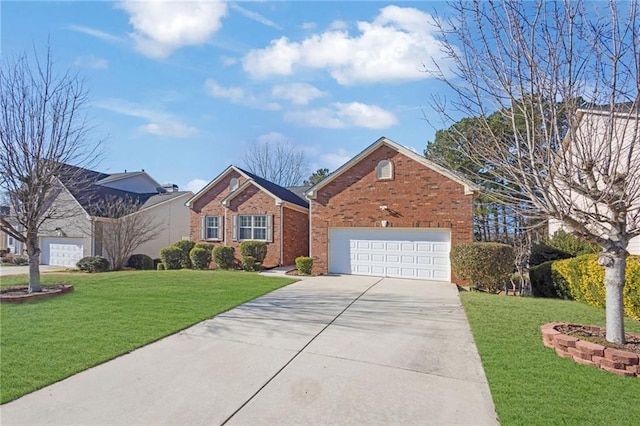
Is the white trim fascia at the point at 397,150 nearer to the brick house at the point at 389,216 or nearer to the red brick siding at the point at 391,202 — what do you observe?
the brick house at the point at 389,216

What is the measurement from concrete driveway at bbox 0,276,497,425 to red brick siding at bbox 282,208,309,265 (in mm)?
10842

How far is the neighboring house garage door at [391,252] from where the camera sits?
13.0 meters

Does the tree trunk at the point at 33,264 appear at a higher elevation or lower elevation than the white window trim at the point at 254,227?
lower

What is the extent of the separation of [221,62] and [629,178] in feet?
34.6

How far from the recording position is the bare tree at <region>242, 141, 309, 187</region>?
37469 millimetres

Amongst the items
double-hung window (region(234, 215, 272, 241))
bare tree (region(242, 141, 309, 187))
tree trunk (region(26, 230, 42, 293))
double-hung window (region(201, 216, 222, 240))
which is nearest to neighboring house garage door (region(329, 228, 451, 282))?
double-hung window (region(234, 215, 272, 241))

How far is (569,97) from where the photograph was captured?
471 cm

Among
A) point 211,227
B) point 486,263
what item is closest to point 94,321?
point 486,263

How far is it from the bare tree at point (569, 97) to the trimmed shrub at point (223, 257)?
47.2 feet

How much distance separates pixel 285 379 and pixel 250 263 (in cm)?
1264

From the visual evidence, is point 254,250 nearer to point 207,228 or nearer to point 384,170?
point 207,228

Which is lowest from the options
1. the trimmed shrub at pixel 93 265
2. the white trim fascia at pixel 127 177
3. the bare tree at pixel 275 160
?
the trimmed shrub at pixel 93 265

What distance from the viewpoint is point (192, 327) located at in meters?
6.41

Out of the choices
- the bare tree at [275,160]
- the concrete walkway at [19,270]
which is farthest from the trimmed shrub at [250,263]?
the bare tree at [275,160]
